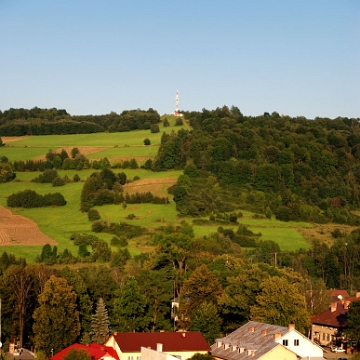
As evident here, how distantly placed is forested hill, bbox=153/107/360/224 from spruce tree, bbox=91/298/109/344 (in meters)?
51.5

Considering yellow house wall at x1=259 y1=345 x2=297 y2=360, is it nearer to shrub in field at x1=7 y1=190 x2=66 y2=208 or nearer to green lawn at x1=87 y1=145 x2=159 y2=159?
shrub in field at x1=7 y1=190 x2=66 y2=208

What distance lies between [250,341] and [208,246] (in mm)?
34808

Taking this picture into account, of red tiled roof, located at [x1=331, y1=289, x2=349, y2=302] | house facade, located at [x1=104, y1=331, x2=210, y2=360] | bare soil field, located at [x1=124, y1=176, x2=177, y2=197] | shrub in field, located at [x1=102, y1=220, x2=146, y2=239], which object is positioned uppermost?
bare soil field, located at [x1=124, y1=176, x2=177, y2=197]

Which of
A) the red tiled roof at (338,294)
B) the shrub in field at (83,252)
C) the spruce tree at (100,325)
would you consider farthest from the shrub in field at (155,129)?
the spruce tree at (100,325)

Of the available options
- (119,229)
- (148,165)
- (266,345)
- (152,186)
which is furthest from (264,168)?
(266,345)

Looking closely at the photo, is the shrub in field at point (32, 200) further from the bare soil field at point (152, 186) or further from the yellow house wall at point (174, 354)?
the yellow house wall at point (174, 354)

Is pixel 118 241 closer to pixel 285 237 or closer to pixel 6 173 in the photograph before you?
pixel 285 237

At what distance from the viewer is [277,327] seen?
2547 inches

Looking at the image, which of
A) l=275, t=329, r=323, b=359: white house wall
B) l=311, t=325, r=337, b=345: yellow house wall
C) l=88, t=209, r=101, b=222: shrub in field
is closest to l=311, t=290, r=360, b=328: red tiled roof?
l=311, t=325, r=337, b=345: yellow house wall

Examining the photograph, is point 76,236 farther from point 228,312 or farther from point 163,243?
point 228,312

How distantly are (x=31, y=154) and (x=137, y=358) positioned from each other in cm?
9517

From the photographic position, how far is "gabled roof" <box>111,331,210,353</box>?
64.8 meters

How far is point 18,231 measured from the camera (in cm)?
12175

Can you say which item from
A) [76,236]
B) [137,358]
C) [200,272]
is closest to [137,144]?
[76,236]
